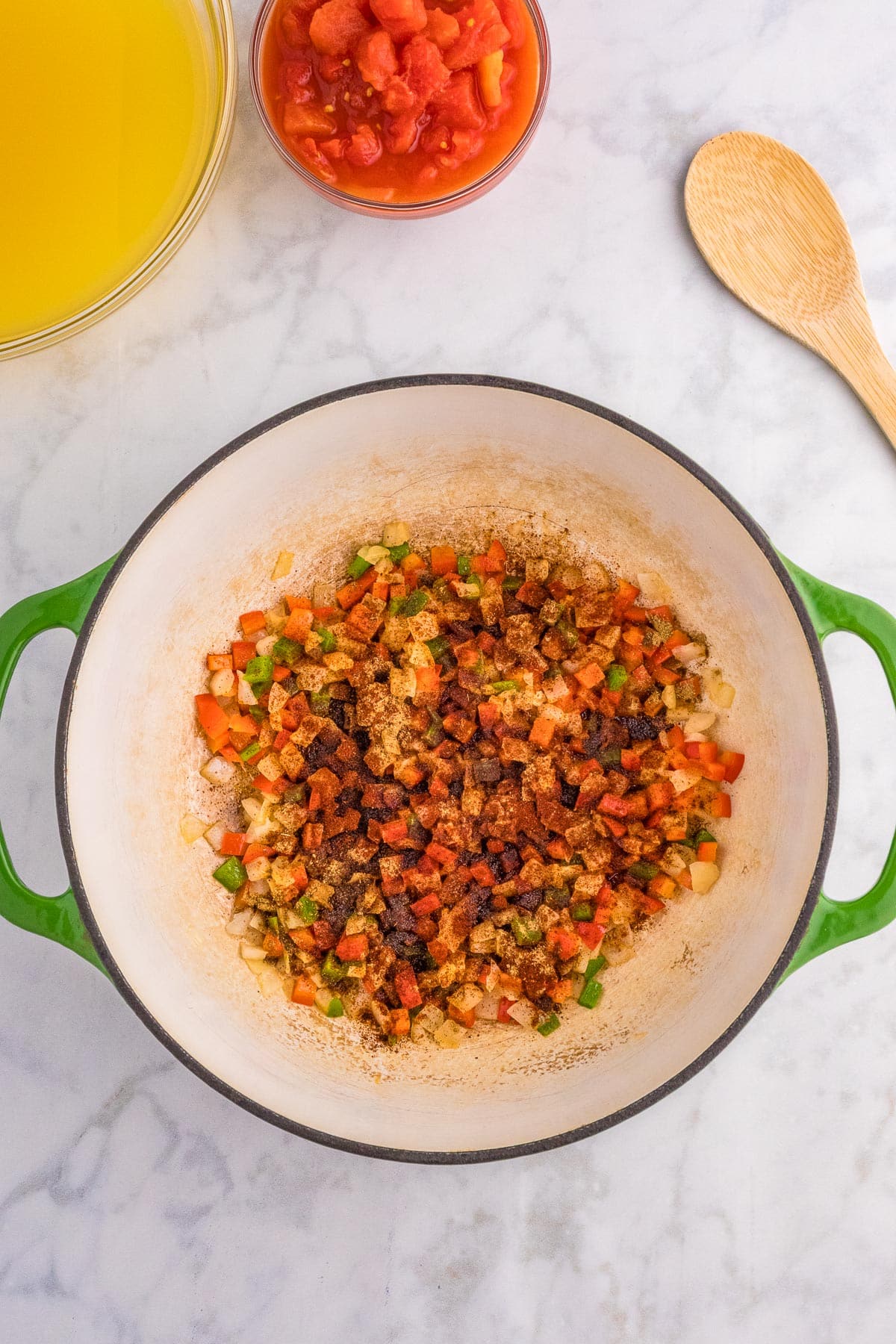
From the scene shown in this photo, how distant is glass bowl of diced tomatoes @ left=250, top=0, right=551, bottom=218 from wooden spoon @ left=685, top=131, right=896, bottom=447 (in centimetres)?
36

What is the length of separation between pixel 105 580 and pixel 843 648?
1.28 metres

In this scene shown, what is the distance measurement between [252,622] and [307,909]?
51cm

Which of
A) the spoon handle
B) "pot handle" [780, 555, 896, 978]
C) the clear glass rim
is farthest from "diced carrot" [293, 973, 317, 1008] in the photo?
the spoon handle

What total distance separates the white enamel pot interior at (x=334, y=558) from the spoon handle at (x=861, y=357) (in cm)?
45

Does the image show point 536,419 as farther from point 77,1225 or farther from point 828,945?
point 77,1225

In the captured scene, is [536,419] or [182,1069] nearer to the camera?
[536,419]

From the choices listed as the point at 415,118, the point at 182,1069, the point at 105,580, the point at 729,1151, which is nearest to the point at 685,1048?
the point at 729,1151

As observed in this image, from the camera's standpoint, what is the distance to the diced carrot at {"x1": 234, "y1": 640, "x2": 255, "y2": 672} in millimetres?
1638

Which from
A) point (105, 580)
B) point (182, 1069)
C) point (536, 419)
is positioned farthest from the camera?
point (182, 1069)

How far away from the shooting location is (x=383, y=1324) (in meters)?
1.68

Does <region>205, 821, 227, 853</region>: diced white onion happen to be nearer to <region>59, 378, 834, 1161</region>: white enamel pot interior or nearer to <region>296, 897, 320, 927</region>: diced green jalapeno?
<region>59, 378, 834, 1161</region>: white enamel pot interior

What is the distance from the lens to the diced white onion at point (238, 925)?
5.24ft

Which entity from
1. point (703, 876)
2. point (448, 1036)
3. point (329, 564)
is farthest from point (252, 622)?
point (703, 876)

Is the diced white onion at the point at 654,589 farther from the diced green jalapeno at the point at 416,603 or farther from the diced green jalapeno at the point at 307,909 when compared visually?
the diced green jalapeno at the point at 307,909
